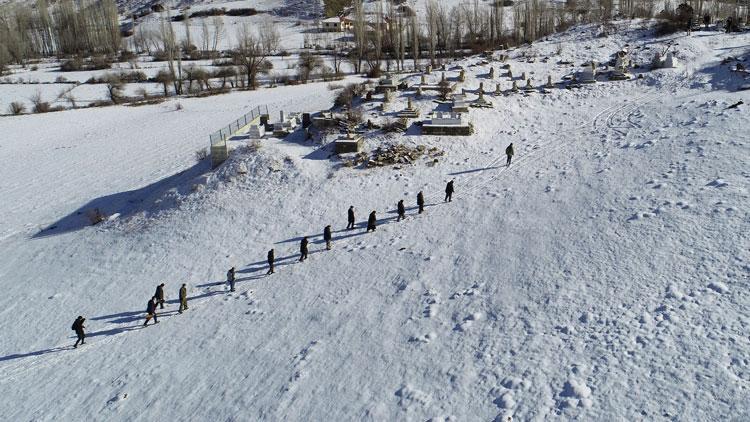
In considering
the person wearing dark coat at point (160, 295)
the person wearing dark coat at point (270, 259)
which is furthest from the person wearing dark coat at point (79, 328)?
the person wearing dark coat at point (270, 259)

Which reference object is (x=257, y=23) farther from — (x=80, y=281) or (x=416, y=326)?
(x=416, y=326)

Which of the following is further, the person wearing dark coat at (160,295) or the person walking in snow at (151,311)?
the person wearing dark coat at (160,295)

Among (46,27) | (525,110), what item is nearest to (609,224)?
(525,110)

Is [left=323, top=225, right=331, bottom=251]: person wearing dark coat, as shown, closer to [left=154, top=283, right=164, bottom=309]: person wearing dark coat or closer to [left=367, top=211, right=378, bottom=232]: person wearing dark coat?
[left=367, top=211, right=378, bottom=232]: person wearing dark coat

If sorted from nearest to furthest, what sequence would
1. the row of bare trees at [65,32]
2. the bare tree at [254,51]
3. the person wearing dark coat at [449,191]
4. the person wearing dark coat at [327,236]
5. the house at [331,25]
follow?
the person wearing dark coat at [327,236] < the person wearing dark coat at [449,191] < the bare tree at [254,51] < the row of bare trees at [65,32] < the house at [331,25]

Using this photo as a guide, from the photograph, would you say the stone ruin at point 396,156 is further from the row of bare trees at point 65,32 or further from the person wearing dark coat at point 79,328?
the row of bare trees at point 65,32

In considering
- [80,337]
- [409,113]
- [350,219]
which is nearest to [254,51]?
[409,113]

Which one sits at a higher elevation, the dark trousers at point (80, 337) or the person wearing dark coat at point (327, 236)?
the person wearing dark coat at point (327, 236)
